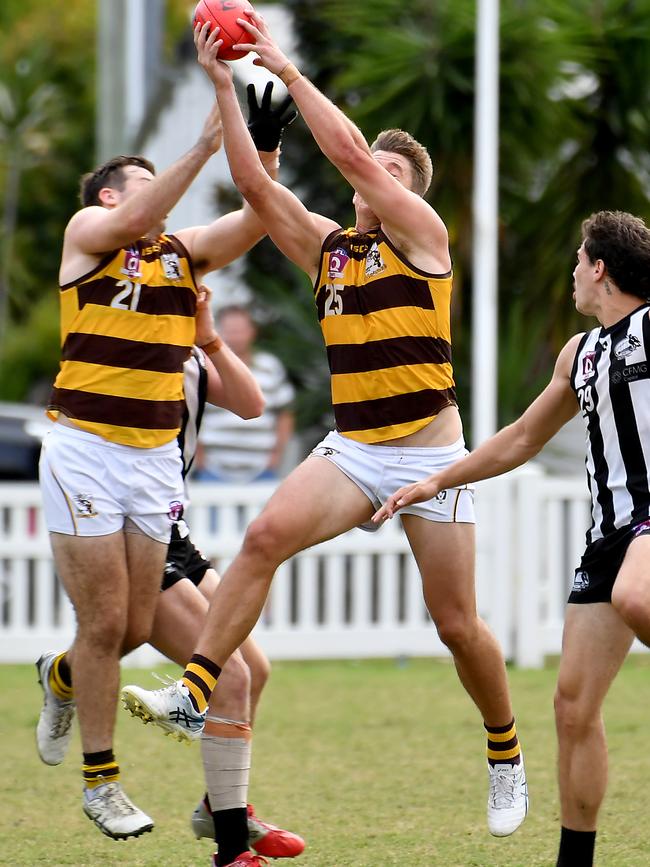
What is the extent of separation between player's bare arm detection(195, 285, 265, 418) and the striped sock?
1.48 meters

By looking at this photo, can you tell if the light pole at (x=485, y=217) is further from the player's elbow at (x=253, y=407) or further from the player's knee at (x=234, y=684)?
the player's knee at (x=234, y=684)

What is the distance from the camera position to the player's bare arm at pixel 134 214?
203 inches

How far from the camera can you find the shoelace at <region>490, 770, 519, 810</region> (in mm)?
5262

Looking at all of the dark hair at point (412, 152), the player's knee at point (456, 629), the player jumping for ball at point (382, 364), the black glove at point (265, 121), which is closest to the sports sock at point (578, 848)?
the player jumping for ball at point (382, 364)

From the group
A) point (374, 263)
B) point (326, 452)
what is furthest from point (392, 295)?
point (326, 452)

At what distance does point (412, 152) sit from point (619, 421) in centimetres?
148

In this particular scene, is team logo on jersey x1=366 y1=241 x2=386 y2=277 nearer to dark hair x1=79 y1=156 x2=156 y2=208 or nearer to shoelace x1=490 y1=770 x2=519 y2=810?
dark hair x1=79 y1=156 x2=156 y2=208

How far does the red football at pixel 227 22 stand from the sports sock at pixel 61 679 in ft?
7.92

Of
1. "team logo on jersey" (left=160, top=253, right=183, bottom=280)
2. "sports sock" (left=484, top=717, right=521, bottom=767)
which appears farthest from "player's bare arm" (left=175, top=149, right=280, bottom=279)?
"sports sock" (left=484, top=717, right=521, bottom=767)

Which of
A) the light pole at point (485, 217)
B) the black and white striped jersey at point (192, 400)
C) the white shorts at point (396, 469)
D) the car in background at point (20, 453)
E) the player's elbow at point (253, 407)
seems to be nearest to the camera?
the white shorts at point (396, 469)

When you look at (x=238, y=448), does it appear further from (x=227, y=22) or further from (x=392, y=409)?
(x=227, y=22)

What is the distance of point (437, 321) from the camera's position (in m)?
5.20

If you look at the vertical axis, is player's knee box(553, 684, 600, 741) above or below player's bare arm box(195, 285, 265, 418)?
below

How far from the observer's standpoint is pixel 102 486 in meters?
5.31
